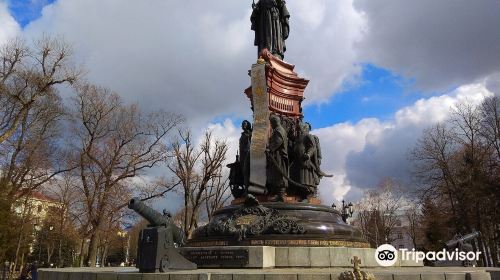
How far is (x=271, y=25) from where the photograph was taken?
16.4m

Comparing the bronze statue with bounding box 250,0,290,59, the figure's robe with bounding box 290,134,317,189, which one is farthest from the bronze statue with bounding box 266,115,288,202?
the bronze statue with bounding box 250,0,290,59

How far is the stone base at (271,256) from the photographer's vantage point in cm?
1006

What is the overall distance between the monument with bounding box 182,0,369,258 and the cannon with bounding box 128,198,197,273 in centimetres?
163

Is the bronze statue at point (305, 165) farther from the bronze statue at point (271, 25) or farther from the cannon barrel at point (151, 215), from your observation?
the cannon barrel at point (151, 215)

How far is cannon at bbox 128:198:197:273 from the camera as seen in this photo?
8758 mm

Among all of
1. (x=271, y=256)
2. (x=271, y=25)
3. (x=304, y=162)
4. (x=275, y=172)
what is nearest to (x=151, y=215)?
(x=271, y=256)

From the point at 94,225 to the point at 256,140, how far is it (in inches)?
729

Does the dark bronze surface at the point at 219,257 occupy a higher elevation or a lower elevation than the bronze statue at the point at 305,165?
lower

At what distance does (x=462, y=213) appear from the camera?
3097cm

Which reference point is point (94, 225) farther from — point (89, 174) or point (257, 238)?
point (257, 238)

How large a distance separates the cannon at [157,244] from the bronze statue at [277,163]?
4368 mm

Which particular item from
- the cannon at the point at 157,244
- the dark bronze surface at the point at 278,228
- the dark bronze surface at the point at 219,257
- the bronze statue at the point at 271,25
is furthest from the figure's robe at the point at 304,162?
the cannon at the point at 157,244

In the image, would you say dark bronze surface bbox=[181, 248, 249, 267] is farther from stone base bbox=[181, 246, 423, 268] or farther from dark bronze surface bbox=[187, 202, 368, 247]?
dark bronze surface bbox=[187, 202, 368, 247]

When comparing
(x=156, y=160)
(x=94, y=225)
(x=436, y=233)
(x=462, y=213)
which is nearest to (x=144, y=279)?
(x=94, y=225)
